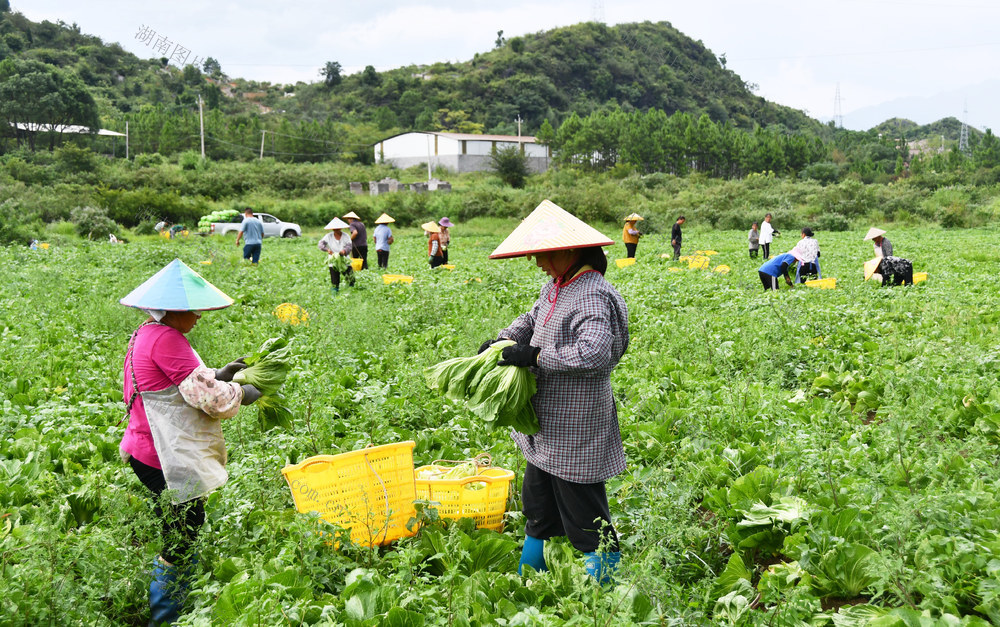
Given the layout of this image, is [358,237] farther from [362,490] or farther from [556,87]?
[556,87]

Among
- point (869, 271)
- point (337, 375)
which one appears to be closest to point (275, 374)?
point (337, 375)

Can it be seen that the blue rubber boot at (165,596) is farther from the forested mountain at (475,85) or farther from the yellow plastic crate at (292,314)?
the forested mountain at (475,85)

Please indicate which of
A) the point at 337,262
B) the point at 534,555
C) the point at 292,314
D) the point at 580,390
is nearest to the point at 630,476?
the point at 534,555

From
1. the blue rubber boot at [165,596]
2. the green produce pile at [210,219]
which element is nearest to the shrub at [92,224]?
the green produce pile at [210,219]

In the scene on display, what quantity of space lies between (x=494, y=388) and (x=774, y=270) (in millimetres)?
9230

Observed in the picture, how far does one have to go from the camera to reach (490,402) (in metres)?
2.93

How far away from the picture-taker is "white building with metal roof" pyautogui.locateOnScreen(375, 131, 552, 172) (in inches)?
2483

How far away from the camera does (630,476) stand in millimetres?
4008

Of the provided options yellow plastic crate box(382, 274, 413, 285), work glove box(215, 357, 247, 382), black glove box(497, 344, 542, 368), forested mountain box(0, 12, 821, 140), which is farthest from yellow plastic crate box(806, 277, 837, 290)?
forested mountain box(0, 12, 821, 140)

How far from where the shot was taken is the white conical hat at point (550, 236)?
297 centimetres

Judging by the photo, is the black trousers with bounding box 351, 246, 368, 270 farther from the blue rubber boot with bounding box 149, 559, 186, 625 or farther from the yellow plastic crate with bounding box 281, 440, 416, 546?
the blue rubber boot with bounding box 149, 559, 186, 625

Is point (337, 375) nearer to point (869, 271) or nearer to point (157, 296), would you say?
point (157, 296)

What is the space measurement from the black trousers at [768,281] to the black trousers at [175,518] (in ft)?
32.1

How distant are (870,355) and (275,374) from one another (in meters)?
5.58
